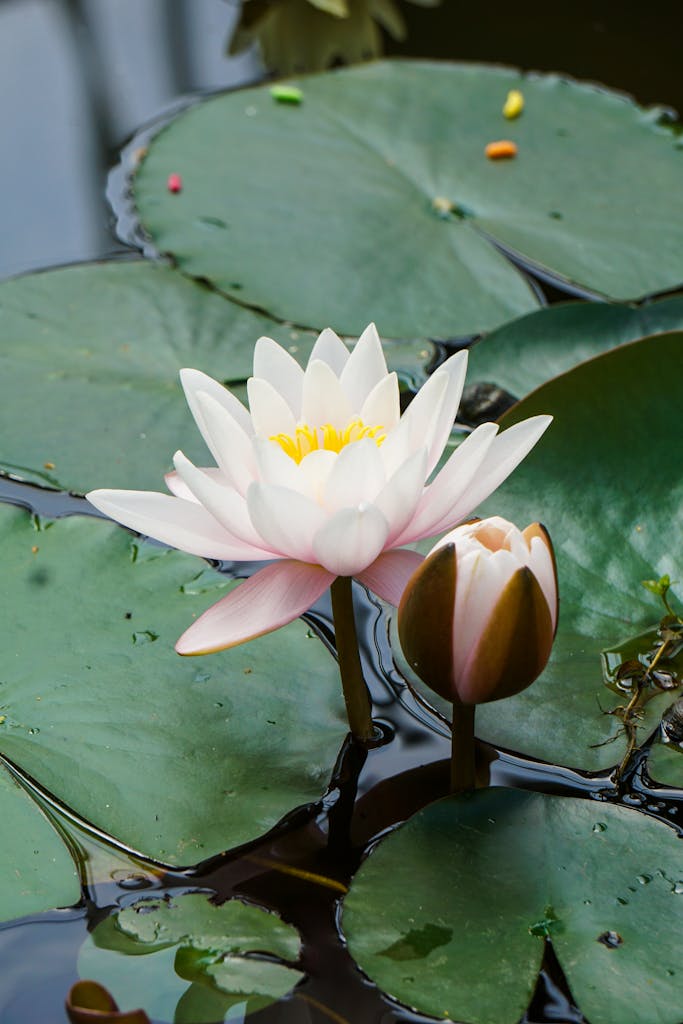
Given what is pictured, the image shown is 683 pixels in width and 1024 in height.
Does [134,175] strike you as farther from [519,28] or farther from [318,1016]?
[318,1016]

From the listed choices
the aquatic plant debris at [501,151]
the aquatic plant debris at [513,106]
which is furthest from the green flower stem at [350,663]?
the aquatic plant debris at [513,106]

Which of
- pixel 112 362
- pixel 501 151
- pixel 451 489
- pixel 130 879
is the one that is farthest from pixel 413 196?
pixel 130 879

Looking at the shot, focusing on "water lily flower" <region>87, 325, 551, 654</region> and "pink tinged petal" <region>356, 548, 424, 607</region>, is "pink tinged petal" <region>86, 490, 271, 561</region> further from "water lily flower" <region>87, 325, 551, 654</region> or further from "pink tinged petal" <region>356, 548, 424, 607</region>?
"pink tinged petal" <region>356, 548, 424, 607</region>

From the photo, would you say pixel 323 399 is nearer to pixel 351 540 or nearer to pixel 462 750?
pixel 351 540

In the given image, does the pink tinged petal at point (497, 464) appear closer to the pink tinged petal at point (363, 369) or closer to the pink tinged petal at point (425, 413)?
the pink tinged petal at point (425, 413)

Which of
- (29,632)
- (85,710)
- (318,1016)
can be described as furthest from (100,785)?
(318,1016)

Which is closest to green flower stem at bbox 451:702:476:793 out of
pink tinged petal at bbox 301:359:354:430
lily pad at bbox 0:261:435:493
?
pink tinged petal at bbox 301:359:354:430
